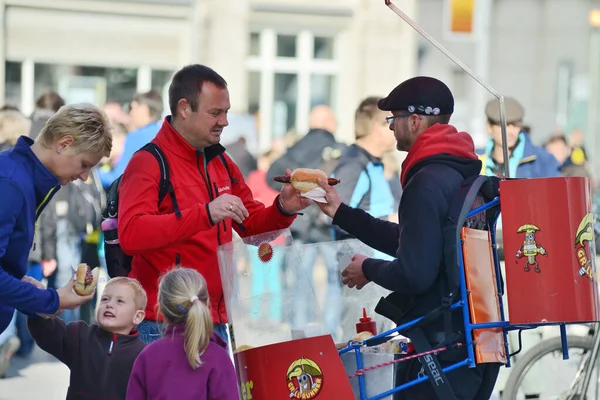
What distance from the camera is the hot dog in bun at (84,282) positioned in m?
4.81

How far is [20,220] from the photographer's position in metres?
4.50

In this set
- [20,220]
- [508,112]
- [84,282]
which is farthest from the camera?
[508,112]

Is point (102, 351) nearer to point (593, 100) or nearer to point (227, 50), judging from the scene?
point (227, 50)

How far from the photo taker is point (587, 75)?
85.7 feet

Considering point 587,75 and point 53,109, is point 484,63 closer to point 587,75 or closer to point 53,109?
point 587,75

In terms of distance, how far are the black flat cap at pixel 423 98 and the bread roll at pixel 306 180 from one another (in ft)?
1.43

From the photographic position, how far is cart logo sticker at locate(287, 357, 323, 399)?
4559 millimetres

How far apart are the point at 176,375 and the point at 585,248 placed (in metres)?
1.63

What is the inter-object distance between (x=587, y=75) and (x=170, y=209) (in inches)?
882

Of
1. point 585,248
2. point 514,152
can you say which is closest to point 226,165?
point 585,248

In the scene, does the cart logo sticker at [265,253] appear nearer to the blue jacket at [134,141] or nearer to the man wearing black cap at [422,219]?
the man wearing black cap at [422,219]

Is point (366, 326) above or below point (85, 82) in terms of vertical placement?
below

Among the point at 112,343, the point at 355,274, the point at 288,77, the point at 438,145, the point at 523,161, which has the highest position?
→ the point at 288,77

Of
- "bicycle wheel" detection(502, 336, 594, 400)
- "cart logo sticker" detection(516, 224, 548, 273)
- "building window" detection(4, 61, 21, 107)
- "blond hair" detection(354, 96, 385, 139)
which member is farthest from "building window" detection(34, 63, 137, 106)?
"cart logo sticker" detection(516, 224, 548, 273)
